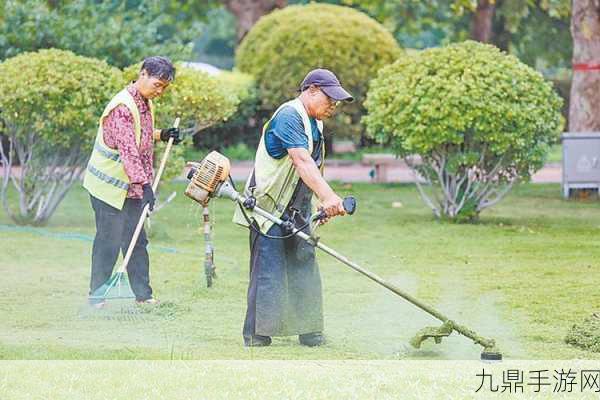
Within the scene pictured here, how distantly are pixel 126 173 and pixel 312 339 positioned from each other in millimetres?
1914

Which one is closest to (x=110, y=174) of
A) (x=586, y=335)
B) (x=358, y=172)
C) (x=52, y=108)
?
(x=586, y=335)

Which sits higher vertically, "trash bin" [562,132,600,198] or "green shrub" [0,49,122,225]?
"green shrub" [0,49,122,225]

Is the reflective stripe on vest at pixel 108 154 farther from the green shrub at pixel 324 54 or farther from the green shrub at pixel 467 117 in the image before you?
the green shrub at pixel 324 54

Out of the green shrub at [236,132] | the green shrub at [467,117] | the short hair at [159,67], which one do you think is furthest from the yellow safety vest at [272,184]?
the green shrub at [236,132]

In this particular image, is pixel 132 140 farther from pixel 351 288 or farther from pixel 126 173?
pixel 351 288

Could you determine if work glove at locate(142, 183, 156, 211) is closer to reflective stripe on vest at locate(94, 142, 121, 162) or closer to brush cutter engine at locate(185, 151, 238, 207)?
reflective stripe on vest at locate(94, 142, 121, 162)

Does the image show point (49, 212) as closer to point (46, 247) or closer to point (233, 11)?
point (46, 247)

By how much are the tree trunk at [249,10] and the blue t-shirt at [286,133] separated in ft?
56.3

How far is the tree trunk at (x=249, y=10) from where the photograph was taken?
81.6ft

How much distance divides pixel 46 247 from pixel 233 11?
13801 mm

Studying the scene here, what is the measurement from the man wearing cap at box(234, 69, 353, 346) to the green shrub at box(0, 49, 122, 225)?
515 cm

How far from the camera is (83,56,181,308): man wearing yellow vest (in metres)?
9.05

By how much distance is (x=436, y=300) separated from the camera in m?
9.64

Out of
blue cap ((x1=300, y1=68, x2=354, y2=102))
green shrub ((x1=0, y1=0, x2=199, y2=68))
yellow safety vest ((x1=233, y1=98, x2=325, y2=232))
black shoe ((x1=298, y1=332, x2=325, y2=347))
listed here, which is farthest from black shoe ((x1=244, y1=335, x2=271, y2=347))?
green shrub ((x1=0, y1=0, x2=199, y2=68))
